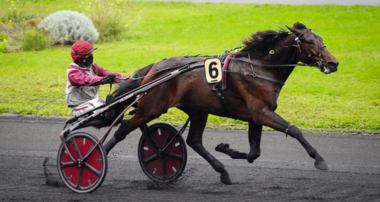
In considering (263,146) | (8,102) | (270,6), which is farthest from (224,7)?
(263,146)

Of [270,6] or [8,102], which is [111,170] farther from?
[270,6]

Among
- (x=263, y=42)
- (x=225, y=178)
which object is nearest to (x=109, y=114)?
(x=225, y=178)

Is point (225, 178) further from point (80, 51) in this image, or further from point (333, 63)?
point (80, 51)

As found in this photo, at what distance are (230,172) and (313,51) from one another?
1.81 meters

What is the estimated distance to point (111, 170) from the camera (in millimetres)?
5453

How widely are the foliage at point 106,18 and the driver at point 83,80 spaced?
1101 cm

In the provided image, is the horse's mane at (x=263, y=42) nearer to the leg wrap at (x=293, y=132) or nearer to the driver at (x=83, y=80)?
the leg wrap at (x=293, y=132)

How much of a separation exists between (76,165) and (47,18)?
11.4 m

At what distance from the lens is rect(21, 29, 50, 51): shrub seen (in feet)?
46.8

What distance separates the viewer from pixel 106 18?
51.7ft

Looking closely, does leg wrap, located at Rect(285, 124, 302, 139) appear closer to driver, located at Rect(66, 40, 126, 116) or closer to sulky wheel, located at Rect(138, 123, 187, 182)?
sulky wheel, located at Rect(138, 123, 187, 182)

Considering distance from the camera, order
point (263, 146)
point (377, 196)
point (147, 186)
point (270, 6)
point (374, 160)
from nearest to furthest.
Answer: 1. point (377, 196)
2. point (147, 186)
3. point (374, 160)
4. point (263, 146)
5. point (270, 6)

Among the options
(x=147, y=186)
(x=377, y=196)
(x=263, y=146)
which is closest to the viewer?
(x=377, y=196)

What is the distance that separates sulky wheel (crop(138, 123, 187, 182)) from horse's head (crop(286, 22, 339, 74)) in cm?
165
